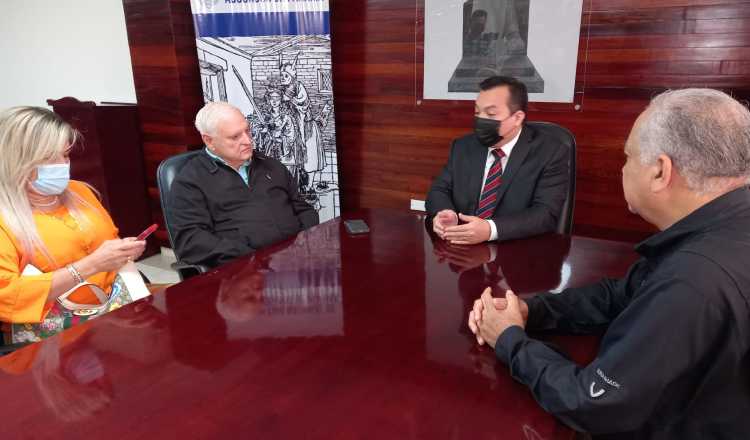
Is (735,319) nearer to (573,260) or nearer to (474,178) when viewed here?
(573,260)

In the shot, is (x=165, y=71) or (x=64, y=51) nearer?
(x=165, y=71)

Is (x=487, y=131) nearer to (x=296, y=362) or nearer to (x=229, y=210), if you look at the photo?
(x=229, y=210)

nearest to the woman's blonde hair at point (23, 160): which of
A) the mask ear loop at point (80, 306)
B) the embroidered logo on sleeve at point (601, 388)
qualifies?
the mask ear loop at point (80, 306)

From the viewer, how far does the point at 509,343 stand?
1.02 meters

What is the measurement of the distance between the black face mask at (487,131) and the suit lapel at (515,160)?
3.7 inches

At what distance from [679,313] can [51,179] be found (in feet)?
6.01

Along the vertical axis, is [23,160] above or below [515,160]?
above

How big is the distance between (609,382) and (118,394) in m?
0.90

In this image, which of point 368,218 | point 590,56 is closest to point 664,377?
point 368,218

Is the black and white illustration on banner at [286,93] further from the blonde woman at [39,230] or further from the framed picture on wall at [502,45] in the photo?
the blonde woman at [39,230]

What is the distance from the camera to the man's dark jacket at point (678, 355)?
0.79m

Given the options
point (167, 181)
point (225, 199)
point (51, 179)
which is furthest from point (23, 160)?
point (225, 199)

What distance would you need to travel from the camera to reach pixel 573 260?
1652 millimetres

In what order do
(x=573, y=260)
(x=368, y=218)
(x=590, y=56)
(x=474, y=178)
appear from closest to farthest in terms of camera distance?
(x=573, y=260) → (x=368, y=218) → (x=474, y=178) → (x=590, y=56)
